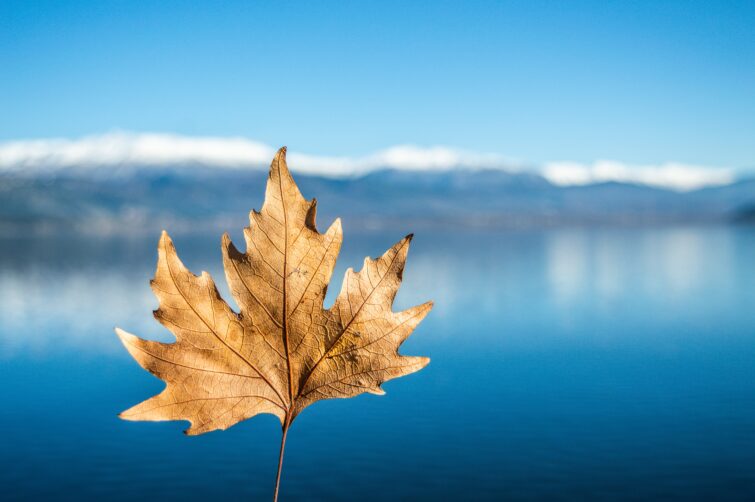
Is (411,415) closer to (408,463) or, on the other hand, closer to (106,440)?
(408,463)

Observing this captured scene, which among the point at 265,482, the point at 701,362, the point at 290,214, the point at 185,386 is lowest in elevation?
the point at 265,482

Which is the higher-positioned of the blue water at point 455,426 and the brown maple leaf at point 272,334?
the brown maple leaf at point 272,334

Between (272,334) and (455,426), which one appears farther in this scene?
(455,426)

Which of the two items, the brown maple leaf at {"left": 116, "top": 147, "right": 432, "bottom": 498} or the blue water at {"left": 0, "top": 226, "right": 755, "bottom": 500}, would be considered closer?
the brown maple leaf at {"left": 116, "top": 147, "right": 432, "bottom": 498}

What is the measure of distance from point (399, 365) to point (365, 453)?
459 inches

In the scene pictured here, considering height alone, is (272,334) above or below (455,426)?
above

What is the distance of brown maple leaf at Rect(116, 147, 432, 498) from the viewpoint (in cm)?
95

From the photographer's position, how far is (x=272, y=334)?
39.9 inches

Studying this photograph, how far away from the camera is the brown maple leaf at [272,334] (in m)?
0.95

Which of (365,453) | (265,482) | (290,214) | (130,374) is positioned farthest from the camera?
(130,374)

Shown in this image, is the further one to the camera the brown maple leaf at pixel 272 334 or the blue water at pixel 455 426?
the blue water at pixel 455 426

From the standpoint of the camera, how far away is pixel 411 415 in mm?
14109

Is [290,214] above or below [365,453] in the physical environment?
above

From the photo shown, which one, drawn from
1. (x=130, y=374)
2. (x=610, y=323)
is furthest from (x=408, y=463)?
(x=610, y=323)
